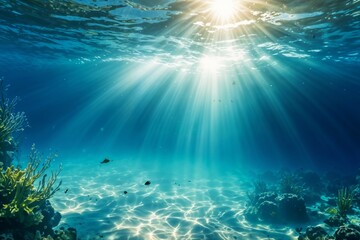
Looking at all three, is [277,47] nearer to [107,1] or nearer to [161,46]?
[161,46]

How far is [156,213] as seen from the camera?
1393 cm

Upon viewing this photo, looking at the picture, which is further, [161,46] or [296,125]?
[296,125]

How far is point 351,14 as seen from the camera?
14094 mm

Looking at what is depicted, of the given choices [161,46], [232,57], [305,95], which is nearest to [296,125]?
[305,95]

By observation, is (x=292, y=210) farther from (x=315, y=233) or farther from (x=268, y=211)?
(x=315, y=233)

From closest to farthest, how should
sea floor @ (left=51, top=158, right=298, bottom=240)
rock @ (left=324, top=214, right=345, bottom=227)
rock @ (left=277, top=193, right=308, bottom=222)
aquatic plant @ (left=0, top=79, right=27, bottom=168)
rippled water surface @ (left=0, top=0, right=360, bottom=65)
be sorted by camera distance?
1. aquatic plant @ (left=0, top=79, right=27, bottom=168)
2. sea floor @ (left=51, top=158, right=298, bottom=240)
3. rock @ (left=324, top=214, right=345, bottom=227)
4. rock @ (left=277, top=193, right=308, bottom=222)
5. rippled water surface @ (left=0, top=0, right=360, bottom=65)

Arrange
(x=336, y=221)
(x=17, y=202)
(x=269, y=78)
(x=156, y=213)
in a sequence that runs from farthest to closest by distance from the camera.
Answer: (x=269, y=78) → (x=156, y=213) → (x=336, y=221) → (x=17, y=202)

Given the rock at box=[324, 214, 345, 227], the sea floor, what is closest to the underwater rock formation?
the sea floor

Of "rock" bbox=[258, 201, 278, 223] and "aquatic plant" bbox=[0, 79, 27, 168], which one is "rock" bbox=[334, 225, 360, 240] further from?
"aquatic plant" bbox=[0, 79, 27, 168]

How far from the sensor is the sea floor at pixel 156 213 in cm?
1134

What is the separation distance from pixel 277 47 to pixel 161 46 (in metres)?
10.6

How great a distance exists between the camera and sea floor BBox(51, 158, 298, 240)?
11344mm

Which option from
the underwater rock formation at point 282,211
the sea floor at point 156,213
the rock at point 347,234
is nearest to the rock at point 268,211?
the underwater rock formation at point 282,211

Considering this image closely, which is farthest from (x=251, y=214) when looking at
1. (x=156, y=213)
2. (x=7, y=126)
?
(x=7, y=126)
